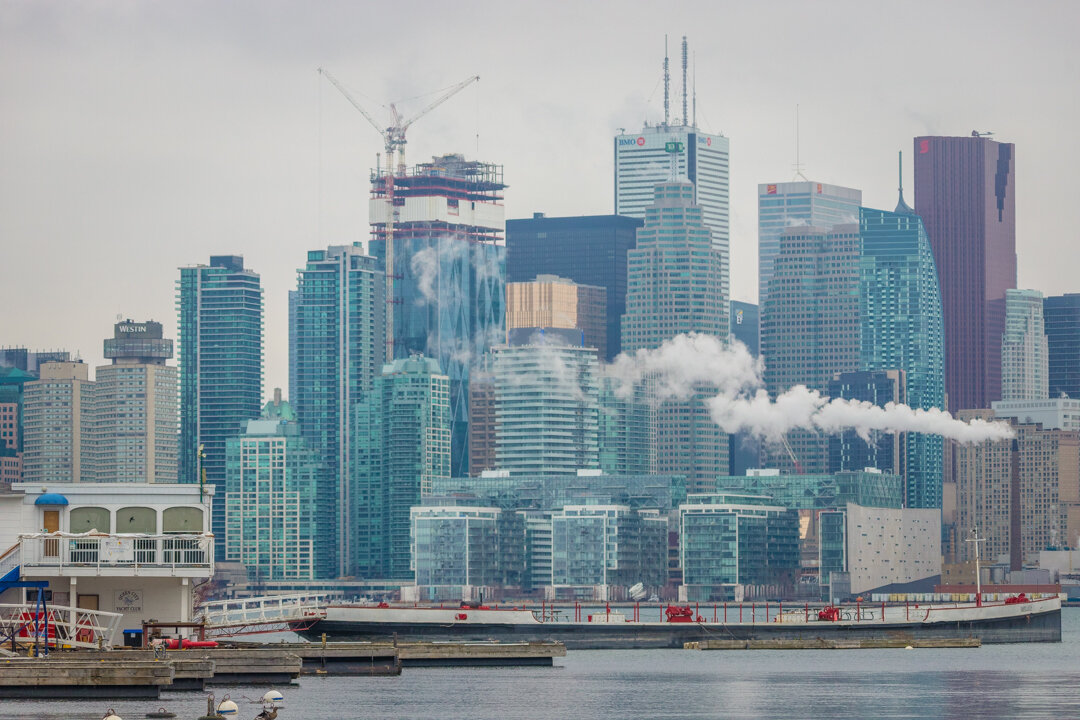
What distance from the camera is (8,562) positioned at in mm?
95312

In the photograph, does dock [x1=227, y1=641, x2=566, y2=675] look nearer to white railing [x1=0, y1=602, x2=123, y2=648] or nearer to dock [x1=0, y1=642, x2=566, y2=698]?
dock [x1=0, y1=642, x2=566, y2=698]

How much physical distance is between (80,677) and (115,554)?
8.47 metres

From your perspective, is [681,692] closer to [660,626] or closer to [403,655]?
[403,655]

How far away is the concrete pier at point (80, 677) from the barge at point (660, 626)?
170 ft

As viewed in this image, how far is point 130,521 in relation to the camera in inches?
3821

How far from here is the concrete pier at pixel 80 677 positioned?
8875 centimetres

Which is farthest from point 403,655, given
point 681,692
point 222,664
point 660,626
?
point 660,626

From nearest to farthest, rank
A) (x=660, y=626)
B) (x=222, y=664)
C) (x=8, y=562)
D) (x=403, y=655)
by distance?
1. (x=8, y=562)
2. (x=222, y=664)
3. (x=403, y=655)
4. (x=660, y=626)

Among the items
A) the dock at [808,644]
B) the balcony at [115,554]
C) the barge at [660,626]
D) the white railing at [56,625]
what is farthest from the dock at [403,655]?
the dock at [808,644]

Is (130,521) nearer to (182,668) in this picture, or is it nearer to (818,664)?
(182,668)

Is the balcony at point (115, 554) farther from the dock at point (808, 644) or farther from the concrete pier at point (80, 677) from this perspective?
the dock at point (808, 644)

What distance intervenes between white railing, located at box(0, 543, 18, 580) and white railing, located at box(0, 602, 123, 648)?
1558 millimetres

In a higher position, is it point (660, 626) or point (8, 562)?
point (8, 562)

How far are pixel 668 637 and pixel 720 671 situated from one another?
2708cm
